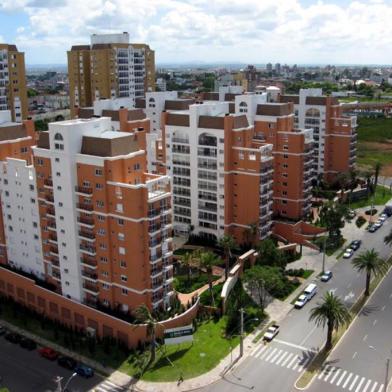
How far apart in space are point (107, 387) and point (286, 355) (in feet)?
71.2

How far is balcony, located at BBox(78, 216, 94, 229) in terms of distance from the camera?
66.4 metres

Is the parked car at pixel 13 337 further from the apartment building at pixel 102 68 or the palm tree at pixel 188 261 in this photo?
the apartment building at pixel 102 68

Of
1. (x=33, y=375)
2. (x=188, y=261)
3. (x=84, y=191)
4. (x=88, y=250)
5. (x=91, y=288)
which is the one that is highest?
(x=84, y=191)

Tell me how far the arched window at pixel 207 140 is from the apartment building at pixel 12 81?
7049 centimetres

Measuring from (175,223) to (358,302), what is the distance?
1503 inches

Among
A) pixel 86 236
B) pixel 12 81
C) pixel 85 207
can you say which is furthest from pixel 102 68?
pixel 86 236

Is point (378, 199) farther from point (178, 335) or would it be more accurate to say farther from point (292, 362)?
point (178, 335)

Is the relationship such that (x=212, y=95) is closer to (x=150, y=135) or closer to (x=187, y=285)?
(x=150, y=135)

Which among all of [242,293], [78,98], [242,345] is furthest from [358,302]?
[78,98]

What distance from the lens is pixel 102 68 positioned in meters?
159

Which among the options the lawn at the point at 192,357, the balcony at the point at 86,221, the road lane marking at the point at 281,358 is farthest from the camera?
the balcony at the point at 86,221

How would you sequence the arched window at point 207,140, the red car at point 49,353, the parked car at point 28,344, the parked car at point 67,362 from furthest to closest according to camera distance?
the arched window at point 207,140
the parked car at point 28,344
the red car at point 49,353
the parked car at point 67,362

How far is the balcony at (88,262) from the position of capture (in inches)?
2692

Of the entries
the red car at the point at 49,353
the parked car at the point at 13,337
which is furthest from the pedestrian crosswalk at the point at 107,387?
the parked car at the point at 13,337
